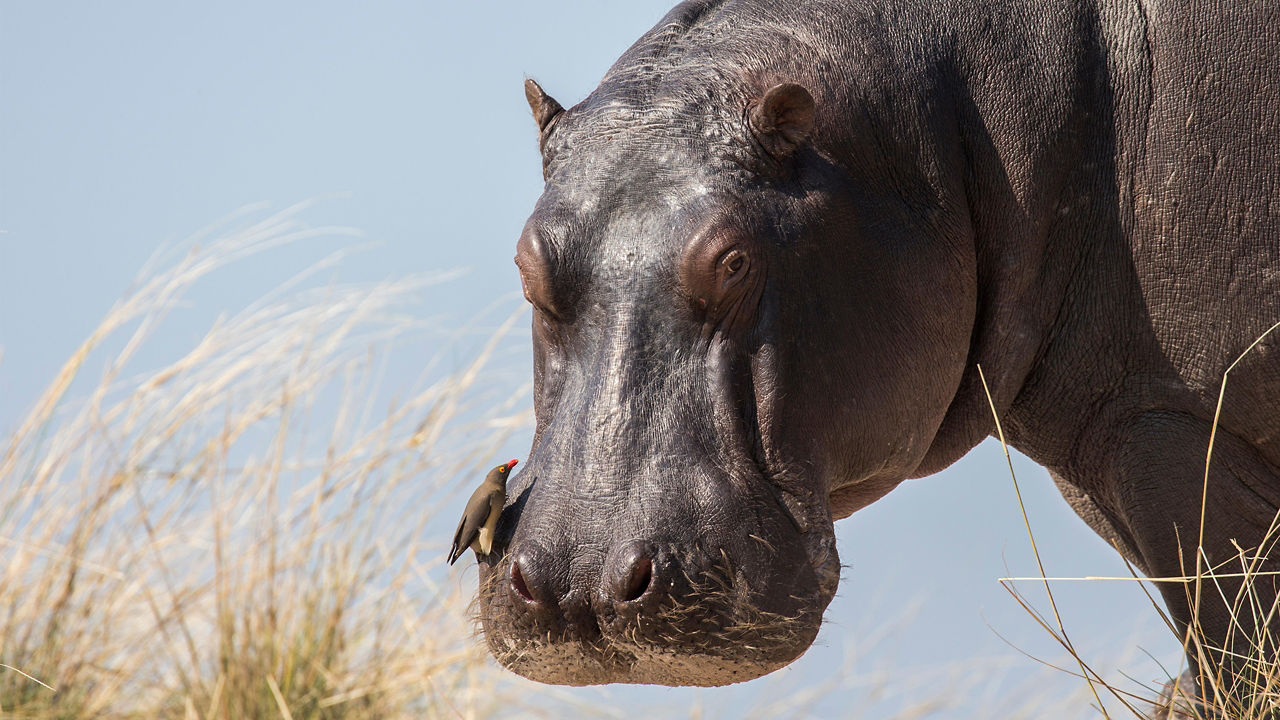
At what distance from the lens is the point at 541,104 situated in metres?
3.41

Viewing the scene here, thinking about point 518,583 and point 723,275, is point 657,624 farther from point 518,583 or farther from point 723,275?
point 723,275

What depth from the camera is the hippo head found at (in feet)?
9.10

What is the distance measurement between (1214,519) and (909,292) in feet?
3.06

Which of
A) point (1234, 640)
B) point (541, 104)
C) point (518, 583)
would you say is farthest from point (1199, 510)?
point (541, 104)

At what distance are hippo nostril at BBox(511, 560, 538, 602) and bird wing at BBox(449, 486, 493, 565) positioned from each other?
0.44ft

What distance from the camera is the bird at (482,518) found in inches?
113

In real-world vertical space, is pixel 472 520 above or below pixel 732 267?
below

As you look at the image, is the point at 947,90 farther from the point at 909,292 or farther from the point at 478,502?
the point at 478,502

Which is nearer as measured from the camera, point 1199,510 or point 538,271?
point 538,271

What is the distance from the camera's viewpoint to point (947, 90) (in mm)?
3350

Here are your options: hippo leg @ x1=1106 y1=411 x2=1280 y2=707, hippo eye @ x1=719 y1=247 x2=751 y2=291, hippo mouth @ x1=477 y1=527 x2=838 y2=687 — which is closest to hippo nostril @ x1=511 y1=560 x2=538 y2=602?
hippo mouth @ x1=477 y1=527 x2=838 y2=687

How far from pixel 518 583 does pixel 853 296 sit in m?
0.99

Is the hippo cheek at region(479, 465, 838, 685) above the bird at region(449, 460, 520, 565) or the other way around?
the other way around

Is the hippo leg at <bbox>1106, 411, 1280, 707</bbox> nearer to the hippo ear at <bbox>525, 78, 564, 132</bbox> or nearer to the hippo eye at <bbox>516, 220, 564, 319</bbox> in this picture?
the hippo eye at <bbox>516, 220, 564, 319</bbox>
